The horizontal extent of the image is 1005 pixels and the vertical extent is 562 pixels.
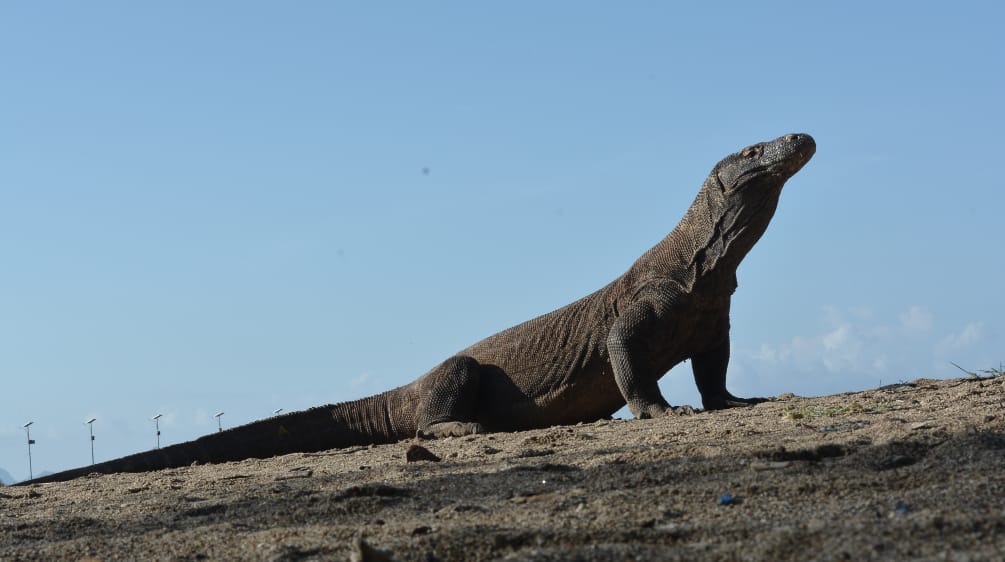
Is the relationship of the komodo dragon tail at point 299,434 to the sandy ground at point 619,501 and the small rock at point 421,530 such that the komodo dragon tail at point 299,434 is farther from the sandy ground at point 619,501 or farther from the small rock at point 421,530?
the small rock at point 421,530

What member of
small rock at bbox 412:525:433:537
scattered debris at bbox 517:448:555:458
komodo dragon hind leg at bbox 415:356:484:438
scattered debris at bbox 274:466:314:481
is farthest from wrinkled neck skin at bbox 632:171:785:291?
small rock at bbox 412:525:433:537

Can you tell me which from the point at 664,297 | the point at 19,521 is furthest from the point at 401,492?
the point at 664,297

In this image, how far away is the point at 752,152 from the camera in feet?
39.4

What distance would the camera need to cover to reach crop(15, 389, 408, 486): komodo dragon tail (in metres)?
13.5

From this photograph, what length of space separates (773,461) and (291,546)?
2484mm

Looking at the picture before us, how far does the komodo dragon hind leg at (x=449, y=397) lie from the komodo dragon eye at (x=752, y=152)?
3.50m

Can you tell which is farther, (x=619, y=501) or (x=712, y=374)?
(x=712, y=374)

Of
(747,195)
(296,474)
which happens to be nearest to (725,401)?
(747,195)

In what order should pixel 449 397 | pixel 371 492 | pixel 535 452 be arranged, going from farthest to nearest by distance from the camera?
pixel 449 397
pixel 535 452
pixel 371 492

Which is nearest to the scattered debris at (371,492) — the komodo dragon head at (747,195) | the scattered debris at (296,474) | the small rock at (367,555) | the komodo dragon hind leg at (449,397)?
the scattered debris at (296,474)

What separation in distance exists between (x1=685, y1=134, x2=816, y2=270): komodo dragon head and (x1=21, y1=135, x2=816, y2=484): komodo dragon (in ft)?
0.04

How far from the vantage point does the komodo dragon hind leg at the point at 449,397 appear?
12.9 metres

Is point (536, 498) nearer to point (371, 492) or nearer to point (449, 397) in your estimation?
point (371, 492)

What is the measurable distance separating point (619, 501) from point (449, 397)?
743cm
